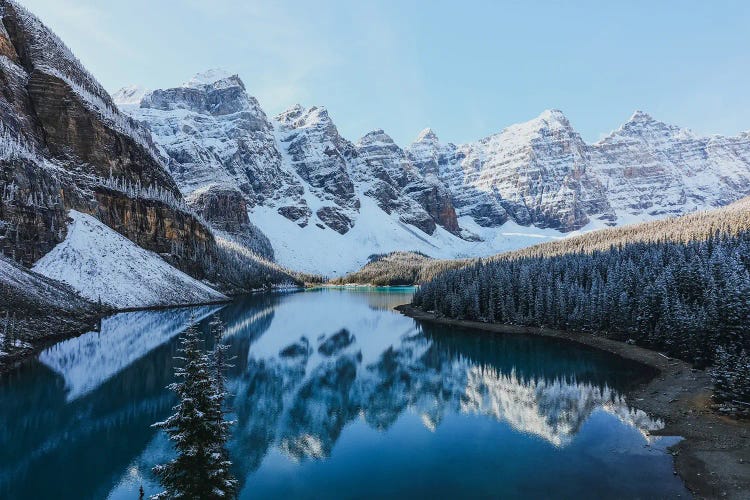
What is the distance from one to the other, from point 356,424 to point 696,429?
23.2 metres

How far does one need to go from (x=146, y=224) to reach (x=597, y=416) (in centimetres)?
12307

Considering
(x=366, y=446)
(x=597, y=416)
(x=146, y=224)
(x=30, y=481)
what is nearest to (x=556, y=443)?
(x=597, y=416)

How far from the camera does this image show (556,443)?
96.7ft

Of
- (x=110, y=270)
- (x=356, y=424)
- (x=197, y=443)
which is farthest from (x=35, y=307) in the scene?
(x=197, y=443)

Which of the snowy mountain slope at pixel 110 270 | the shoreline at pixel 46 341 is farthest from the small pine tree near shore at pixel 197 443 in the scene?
the snowy mountain slope at pixel 110 270

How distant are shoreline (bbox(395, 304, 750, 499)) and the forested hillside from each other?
2.55 meters

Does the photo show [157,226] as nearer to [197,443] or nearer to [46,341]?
[46,341]

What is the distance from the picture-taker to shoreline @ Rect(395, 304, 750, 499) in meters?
23.1

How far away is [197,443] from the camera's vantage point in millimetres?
14531

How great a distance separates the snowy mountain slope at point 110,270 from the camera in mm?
86125

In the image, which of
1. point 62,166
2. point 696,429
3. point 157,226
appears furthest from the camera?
point 157,226

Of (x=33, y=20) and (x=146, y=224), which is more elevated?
(x=33, y=20)

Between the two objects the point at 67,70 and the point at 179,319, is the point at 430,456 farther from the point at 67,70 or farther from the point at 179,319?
the point at 67,70

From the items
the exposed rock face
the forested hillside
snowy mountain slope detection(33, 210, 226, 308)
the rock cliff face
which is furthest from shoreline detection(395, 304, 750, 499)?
the exposed rock face
